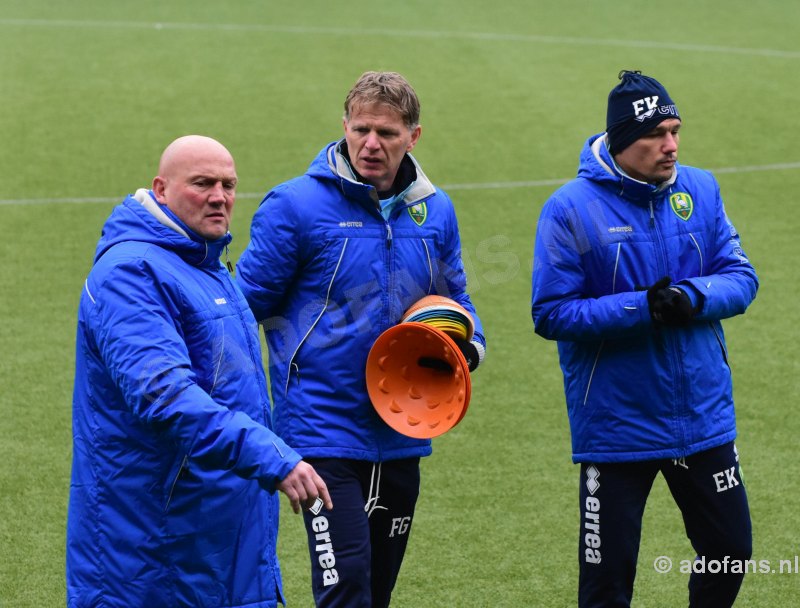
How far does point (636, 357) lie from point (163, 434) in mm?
1901

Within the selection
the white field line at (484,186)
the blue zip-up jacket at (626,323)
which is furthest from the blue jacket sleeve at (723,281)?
the white field line at (484,186)

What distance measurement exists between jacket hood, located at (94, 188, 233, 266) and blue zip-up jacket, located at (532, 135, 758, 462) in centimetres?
147

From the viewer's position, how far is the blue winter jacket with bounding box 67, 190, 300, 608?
3.41 m

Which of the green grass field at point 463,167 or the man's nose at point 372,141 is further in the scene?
the green grass field at point 463,167

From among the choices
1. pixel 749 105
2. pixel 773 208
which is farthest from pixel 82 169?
pixel 749 105

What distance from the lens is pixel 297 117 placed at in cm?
1480

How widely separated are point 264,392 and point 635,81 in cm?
193

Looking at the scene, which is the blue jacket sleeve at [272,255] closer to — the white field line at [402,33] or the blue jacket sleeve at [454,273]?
the blue jacket sleeve at [454,273]

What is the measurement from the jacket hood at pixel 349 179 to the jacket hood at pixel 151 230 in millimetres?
893

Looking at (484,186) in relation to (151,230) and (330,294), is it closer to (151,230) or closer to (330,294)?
(330,294)

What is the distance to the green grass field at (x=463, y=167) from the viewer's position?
242 inches

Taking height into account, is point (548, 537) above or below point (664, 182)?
below

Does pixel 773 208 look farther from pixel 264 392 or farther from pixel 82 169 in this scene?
pixel 264 392

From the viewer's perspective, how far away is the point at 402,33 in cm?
1862
